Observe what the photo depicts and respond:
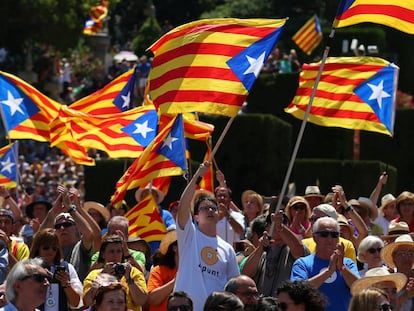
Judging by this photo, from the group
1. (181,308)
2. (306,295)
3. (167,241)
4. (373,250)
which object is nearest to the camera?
(306,295)

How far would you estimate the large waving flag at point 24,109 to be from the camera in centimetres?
2030

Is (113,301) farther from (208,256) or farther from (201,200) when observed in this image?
(201,200)

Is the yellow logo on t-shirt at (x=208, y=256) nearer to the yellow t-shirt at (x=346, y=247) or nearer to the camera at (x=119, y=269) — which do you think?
the camera at (x=119, y=269)

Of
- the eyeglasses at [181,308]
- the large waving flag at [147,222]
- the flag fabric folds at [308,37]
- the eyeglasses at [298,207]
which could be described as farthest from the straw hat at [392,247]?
the flag fabric folds at [308,37]

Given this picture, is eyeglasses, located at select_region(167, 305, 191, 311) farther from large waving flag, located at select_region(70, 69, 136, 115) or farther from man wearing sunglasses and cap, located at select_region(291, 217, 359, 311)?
large waving flag, located at select_region(70, 69, 136, 115)

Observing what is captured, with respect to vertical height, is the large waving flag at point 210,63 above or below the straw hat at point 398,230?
above

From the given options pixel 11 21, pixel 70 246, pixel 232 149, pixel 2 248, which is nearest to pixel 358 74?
pixel 70 246

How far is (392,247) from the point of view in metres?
13.5

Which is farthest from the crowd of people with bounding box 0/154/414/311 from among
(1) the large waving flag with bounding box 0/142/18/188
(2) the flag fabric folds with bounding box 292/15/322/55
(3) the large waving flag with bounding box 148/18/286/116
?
(2) the flag fabric folds with bounding box 292/15/322/55

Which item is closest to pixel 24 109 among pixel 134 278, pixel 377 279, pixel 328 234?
pixel 134 278

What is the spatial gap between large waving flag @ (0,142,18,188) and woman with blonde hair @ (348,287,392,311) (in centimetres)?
900

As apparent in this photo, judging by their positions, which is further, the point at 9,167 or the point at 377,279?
the point at 9,167

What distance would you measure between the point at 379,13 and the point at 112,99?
640cm

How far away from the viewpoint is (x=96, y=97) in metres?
21.2
